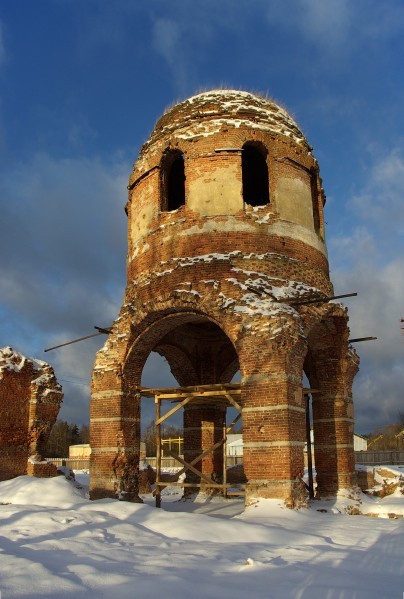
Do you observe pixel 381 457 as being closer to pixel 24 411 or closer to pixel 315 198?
pixel 315 198

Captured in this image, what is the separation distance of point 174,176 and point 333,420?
8.08m

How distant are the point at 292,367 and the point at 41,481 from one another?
19.2ft

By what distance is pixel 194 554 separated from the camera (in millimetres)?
5906

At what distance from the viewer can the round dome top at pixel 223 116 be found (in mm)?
13414

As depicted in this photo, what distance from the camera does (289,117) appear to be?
14.9m

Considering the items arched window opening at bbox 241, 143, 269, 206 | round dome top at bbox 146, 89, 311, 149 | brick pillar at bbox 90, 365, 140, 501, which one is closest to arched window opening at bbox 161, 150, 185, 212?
round dome top at bbox 146, 89, 311, 149

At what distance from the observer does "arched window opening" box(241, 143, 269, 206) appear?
51.6 feet

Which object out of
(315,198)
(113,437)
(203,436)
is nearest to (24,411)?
(113,437)

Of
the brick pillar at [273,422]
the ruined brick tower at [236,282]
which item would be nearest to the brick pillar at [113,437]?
the ruined brick tower at [236,282]

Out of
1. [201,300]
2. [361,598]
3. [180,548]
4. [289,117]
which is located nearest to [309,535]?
[180,548]

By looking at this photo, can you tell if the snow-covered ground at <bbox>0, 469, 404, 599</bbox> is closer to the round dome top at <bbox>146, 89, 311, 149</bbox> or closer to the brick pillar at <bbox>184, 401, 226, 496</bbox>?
the brick pillar at <bbox>184, 401, 226, 496</bbox>

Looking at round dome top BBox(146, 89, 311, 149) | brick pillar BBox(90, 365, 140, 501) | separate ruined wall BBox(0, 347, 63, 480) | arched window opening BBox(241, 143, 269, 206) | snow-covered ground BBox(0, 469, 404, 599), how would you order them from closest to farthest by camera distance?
snow-covered ground BBox(0, 469, 404, 599), brick pillar BBox(90, 365, 140, 501), round dome top BBox(146, 89, 311, 149), separate ruined wall BBox(0, 347, 63, 480), arched window opening BBox(241, 143, 269, 206)

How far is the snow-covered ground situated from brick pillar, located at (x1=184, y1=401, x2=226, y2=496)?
18.6ft

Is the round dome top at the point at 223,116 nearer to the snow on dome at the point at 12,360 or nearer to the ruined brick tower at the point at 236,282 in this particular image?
the ruined brick tower at the point at 236,282
